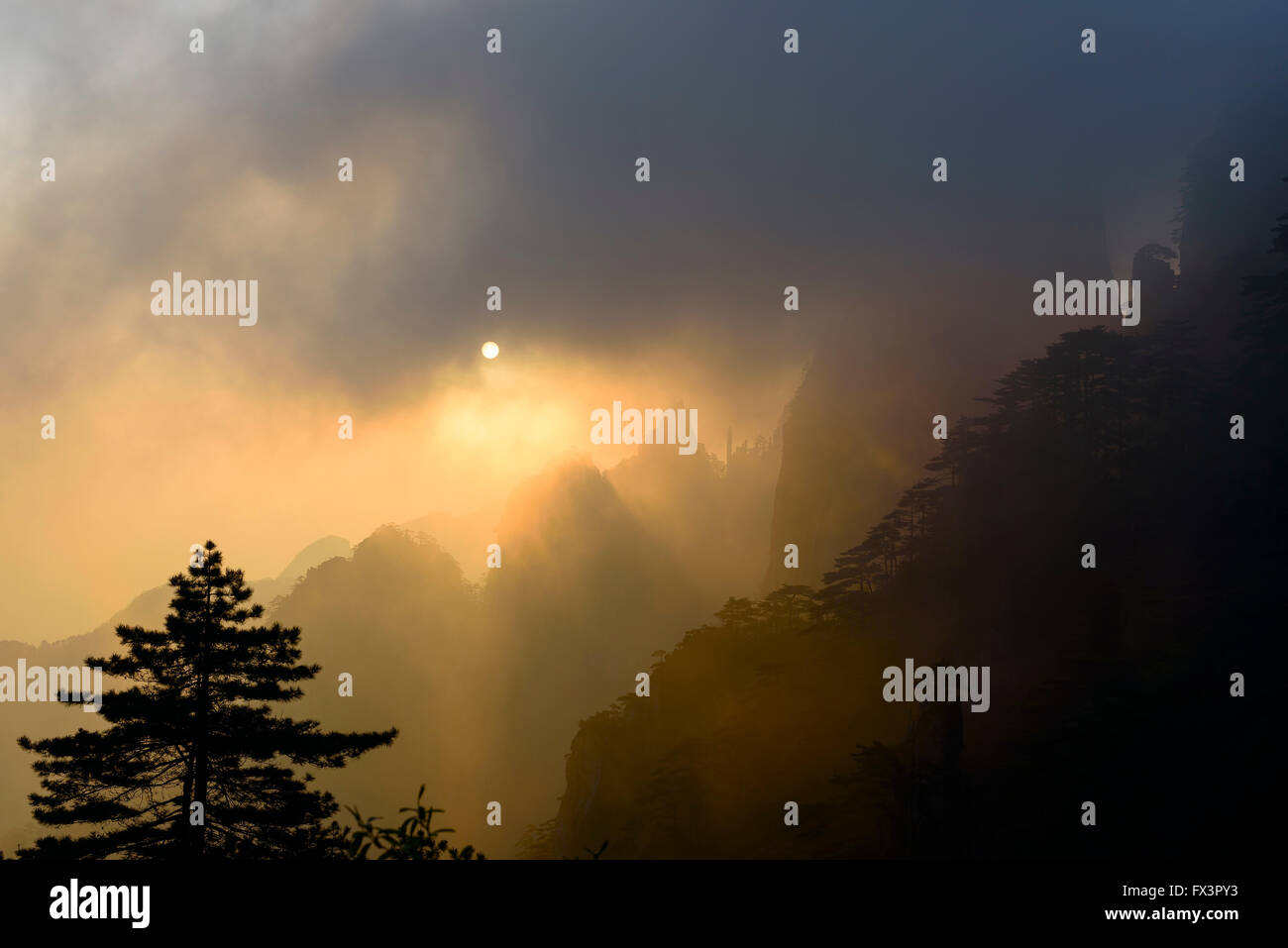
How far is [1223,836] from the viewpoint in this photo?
141ft

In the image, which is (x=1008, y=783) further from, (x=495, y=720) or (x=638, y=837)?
(x=495, y=720)

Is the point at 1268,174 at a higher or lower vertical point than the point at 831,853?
higher

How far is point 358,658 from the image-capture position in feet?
543

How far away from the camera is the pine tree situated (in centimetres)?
2484

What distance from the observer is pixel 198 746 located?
25641 millimetres

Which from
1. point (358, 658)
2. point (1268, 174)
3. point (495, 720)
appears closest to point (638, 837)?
point (495, 720)

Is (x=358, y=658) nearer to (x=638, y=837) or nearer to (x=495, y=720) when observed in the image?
(x=495, y=720)

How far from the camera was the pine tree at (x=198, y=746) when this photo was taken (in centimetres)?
2484
